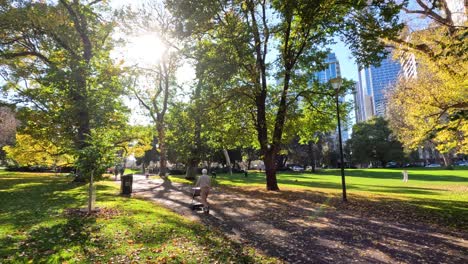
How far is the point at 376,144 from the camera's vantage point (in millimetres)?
75938

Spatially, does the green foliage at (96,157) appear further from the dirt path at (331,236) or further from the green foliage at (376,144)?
the green foliage at (376,144)

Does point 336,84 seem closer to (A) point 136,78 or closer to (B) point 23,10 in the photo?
(B) point 23,10

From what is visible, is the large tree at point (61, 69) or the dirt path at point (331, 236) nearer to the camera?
the dirt path at point (331, 236)

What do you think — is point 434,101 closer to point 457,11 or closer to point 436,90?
point 436,90

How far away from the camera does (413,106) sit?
17469 mm

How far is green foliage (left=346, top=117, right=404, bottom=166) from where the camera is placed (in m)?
75.1

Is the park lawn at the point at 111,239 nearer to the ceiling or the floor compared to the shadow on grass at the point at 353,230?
nearer to the ceiling

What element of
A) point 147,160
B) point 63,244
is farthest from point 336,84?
point 147,160

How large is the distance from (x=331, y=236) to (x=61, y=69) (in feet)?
68.7

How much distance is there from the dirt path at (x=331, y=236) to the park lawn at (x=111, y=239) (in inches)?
33.7

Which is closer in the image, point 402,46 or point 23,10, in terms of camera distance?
point 402,46

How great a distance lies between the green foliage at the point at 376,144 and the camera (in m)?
75.1

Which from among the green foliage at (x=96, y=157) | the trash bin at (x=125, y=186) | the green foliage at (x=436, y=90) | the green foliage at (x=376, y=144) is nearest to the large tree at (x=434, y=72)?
the green foliage at (x=436, y=90)

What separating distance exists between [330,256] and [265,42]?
1433cm
